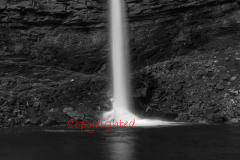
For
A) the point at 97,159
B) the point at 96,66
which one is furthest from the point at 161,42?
the point at 97,159

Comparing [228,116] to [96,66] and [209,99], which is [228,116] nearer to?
[209,99]

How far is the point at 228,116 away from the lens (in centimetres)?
2256

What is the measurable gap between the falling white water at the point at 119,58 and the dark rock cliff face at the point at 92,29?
96 cm

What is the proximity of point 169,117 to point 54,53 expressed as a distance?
19418 millimetres

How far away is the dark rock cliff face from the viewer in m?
36.0

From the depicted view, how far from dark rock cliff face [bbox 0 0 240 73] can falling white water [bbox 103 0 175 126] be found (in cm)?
96

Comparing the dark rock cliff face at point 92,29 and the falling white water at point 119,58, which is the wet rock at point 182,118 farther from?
the dark rock cliff face at point 92,29

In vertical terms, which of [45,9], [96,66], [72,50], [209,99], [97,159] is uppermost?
[45,9]

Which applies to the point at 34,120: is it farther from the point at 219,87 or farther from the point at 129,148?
the point at 219,87

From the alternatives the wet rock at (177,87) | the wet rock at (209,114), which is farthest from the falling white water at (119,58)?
the wet rock at (209,114)

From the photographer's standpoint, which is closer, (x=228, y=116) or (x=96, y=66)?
(x=228, y=116)

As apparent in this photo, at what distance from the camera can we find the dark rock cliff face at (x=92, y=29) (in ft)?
118

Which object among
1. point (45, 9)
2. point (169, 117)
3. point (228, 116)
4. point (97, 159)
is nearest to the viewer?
point (97, 159)

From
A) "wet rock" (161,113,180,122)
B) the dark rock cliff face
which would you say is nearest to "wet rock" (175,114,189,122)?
"wet rock" (161,113,180,122)
